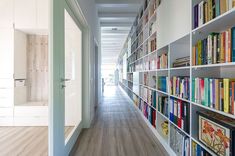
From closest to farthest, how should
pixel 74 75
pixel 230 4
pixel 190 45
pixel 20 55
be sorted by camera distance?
pixel 230 4
pixel 190 45
pixel 74 75
pixel 20 55

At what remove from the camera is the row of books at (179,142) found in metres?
2.16

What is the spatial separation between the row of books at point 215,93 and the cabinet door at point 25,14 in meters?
3.67

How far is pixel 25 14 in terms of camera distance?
4152 mm

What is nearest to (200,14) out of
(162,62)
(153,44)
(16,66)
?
(162,62)

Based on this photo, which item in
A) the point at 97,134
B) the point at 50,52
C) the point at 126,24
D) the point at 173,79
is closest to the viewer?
the point at 50,52

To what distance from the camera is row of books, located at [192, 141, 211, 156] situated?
5.89 ft

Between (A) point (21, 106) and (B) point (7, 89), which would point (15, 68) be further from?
(A) point (21, 106)

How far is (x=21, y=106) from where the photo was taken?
4125mm

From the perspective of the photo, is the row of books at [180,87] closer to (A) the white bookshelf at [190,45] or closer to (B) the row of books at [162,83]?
(A) the white bookshelf at [190,45]

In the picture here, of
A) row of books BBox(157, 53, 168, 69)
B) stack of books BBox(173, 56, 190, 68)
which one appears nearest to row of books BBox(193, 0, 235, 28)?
stack of books BBox(173, 56, 190, 68)

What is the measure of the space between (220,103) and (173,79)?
3.50 feet

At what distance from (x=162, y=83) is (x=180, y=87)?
796mm

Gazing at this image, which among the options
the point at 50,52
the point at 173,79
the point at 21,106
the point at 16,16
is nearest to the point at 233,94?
the point at 173,79

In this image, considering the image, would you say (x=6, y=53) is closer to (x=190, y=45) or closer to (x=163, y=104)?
(x=163, y=104)
